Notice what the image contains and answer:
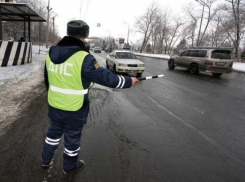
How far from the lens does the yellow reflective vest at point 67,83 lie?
2.43 metres

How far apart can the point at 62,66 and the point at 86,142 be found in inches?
69.6

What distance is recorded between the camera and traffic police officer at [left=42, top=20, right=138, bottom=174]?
244 centimetres

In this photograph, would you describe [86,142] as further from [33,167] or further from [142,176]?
[142,176]

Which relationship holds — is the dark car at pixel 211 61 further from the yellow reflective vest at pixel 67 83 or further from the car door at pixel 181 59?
the yellow reflective vest at pixel 67 83

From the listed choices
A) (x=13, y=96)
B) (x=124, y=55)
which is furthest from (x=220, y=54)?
(x=13, y=96)

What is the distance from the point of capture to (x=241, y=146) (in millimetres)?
4039

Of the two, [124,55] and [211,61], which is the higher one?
[124,55]

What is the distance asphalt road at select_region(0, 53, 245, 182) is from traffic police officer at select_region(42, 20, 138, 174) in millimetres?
571

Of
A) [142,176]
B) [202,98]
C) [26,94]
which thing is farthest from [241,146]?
[26,94]

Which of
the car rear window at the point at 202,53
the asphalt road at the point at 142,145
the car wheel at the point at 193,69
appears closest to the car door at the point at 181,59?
the car wheel at the point at 193,69

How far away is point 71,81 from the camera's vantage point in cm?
251

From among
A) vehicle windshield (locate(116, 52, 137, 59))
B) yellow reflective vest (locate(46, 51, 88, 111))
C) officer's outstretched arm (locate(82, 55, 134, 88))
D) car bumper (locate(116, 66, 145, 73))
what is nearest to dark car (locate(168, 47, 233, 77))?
vehicle windshield (locate(116, 52, 137, 59))

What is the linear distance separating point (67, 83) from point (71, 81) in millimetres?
60

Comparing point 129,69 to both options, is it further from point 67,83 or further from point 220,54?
point 67,83
